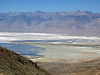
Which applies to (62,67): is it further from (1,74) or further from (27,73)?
(1,74)

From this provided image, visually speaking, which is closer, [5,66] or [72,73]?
[5,66]

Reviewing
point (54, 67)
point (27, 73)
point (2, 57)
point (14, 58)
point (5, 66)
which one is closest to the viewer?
point (5, 66)

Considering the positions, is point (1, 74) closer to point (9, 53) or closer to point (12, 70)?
point (12, 70)

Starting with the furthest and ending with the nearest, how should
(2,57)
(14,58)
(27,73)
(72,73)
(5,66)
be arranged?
(72,73) → (14,58) → (27,73) → (2,57) → (5,66)

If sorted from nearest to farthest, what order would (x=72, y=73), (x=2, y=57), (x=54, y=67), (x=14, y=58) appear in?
(x=2, y=57), (x=14, y=58), (x=72, y=73), (x=54, y=67)

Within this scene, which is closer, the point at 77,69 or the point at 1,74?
the point at 1,74

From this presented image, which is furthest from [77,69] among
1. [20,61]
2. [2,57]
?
[2,57]

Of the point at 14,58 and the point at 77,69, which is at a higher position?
the point at 14,58

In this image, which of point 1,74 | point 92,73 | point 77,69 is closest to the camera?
point 1,74

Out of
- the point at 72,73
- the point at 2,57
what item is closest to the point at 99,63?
the point at 72,73
